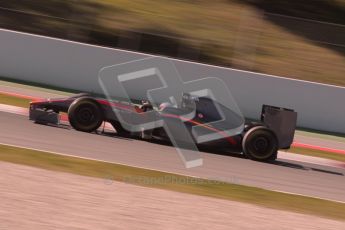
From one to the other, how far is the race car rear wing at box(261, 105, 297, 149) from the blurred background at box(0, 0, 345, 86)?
7.30m

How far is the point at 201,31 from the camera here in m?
22.3

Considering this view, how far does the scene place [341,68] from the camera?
2189 centimetres

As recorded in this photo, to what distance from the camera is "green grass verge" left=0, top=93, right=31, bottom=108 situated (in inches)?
563

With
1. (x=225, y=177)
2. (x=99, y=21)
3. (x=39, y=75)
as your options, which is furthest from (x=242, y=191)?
(x=99, y=21)

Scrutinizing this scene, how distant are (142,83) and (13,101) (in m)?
4.20

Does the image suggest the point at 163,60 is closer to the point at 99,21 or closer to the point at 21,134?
the point at 99,21

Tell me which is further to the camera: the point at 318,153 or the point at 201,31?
the point at 201,31

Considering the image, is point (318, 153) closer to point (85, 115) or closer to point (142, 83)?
point (85, 115)

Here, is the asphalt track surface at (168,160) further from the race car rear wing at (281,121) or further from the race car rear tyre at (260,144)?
the race car rear wing at (281,121)

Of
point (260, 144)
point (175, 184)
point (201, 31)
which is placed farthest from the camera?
point (201, 31)

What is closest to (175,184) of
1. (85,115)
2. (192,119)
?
(192,119)

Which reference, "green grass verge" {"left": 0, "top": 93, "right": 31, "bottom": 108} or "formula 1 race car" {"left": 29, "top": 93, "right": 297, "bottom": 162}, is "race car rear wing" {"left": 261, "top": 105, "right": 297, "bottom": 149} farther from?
"green grass verge" {"left": 0, "top": 93, "right": 31, "bottom": 108}

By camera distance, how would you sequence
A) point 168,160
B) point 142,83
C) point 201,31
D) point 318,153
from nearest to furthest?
point 168,160, point 318,153, point 142,83, point 201,31

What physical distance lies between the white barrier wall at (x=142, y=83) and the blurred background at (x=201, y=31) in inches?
66.4
